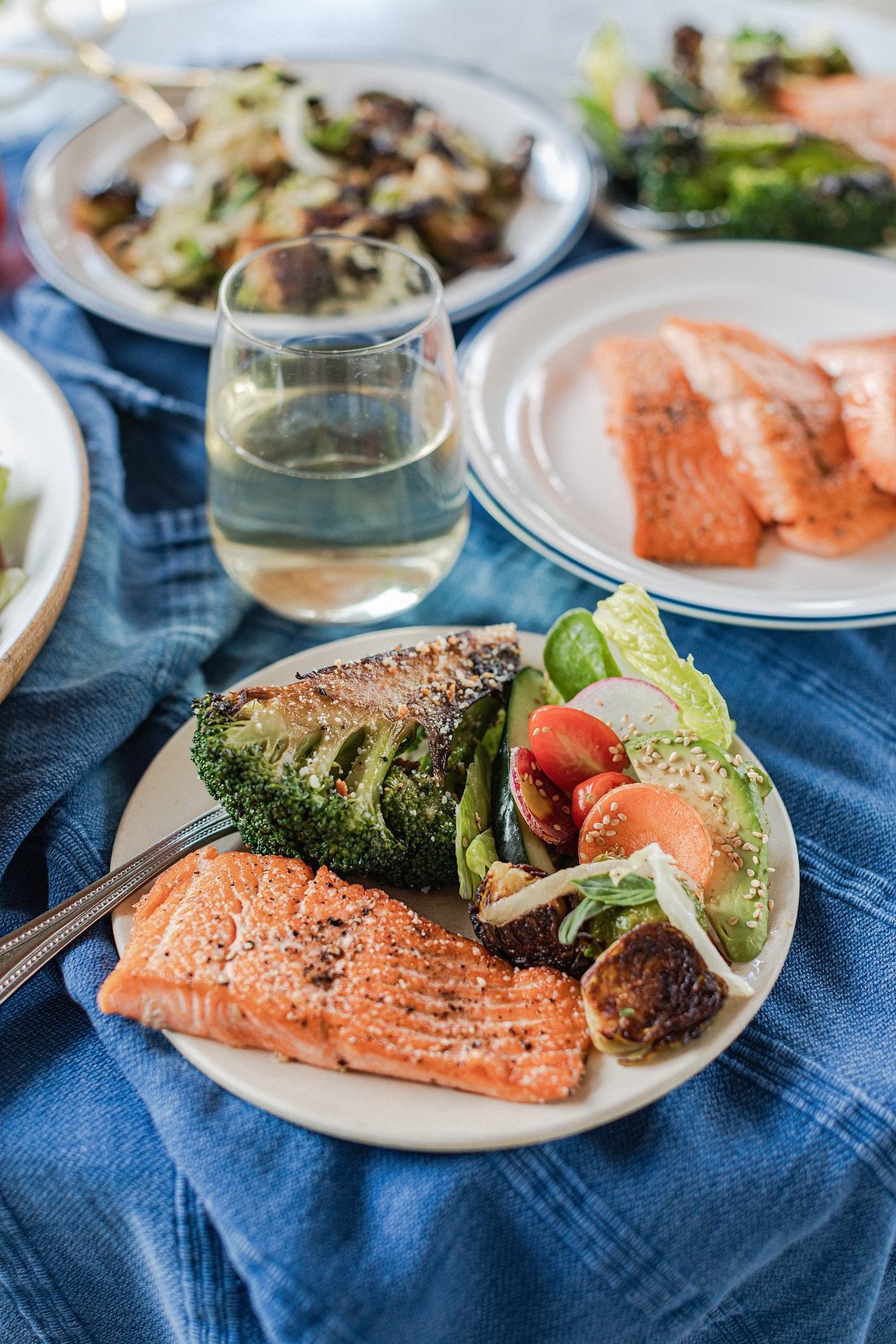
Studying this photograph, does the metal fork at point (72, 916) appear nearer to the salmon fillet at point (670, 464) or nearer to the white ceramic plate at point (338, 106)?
the salmon fillet at point (670, 464)

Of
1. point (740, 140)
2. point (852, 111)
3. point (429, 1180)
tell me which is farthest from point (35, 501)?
point (852, 111)

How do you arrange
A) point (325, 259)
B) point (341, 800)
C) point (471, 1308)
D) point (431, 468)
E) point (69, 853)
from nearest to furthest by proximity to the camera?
1. point (471, 1308)
2. point (341, 800)
3. point (69, 853)
4. point (431, 468)
5. point (325, 259)

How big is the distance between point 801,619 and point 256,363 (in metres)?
0.87

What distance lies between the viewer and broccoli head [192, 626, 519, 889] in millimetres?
1296

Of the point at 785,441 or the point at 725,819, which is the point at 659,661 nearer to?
the point at 725,819

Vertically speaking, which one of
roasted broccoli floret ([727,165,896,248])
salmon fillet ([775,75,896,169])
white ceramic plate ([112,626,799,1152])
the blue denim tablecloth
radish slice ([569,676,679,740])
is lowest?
the blue denim tablecloth

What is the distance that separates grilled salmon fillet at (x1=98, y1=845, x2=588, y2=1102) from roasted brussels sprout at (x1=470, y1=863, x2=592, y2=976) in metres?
0.02

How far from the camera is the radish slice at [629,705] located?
139cm

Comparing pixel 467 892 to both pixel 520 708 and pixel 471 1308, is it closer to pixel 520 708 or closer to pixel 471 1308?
pixel 520 708

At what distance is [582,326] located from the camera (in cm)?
232

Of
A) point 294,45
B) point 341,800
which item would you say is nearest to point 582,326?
point 341,800

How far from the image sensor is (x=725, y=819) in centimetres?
132

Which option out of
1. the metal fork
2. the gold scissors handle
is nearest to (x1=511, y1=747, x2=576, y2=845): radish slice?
the metal fork

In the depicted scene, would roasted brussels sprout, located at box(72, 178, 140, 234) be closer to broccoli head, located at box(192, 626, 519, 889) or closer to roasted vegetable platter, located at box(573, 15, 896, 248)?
roasted vegetable platter, located at box(573, 15, 896, 248)
